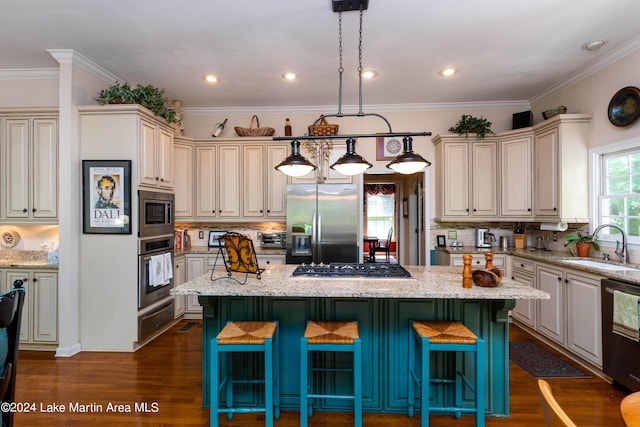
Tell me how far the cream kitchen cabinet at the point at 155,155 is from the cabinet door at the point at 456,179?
136 inches

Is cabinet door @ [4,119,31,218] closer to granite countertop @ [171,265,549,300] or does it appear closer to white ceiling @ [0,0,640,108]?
white ceiling @ [0,0,640,108]

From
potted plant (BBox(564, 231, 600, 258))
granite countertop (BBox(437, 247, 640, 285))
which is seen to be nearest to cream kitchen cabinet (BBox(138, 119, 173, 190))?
granite countertop (BBox(437, 247, 640, 285))

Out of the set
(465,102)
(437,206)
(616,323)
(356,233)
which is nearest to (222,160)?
(356,233)

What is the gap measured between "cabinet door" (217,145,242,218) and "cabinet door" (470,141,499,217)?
316 centimetres

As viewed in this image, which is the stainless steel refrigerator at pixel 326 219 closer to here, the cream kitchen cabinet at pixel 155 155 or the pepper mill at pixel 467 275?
the cream kitchen cabinet at pixel 155 155

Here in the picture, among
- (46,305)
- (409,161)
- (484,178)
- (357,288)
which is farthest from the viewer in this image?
(484,178)

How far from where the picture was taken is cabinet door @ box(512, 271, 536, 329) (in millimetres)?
3474

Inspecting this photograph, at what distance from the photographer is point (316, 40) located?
2.78 metres

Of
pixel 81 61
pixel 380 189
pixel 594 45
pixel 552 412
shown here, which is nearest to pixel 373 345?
pixel 552 412

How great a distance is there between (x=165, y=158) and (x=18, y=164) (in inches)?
53.1

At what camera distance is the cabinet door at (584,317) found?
2592mm

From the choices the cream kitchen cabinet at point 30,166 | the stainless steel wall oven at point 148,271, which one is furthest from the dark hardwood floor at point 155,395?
the cream kitchen cabinet at point 30,166

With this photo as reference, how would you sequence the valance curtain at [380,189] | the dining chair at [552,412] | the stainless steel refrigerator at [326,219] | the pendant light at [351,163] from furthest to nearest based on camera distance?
the valance curtain at [380,189] < the stainless steel refrigerator at [326,219] < the pendant light at [351,163] < the dining chair at [552,412]

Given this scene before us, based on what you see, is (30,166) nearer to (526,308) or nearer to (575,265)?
(575,265)
